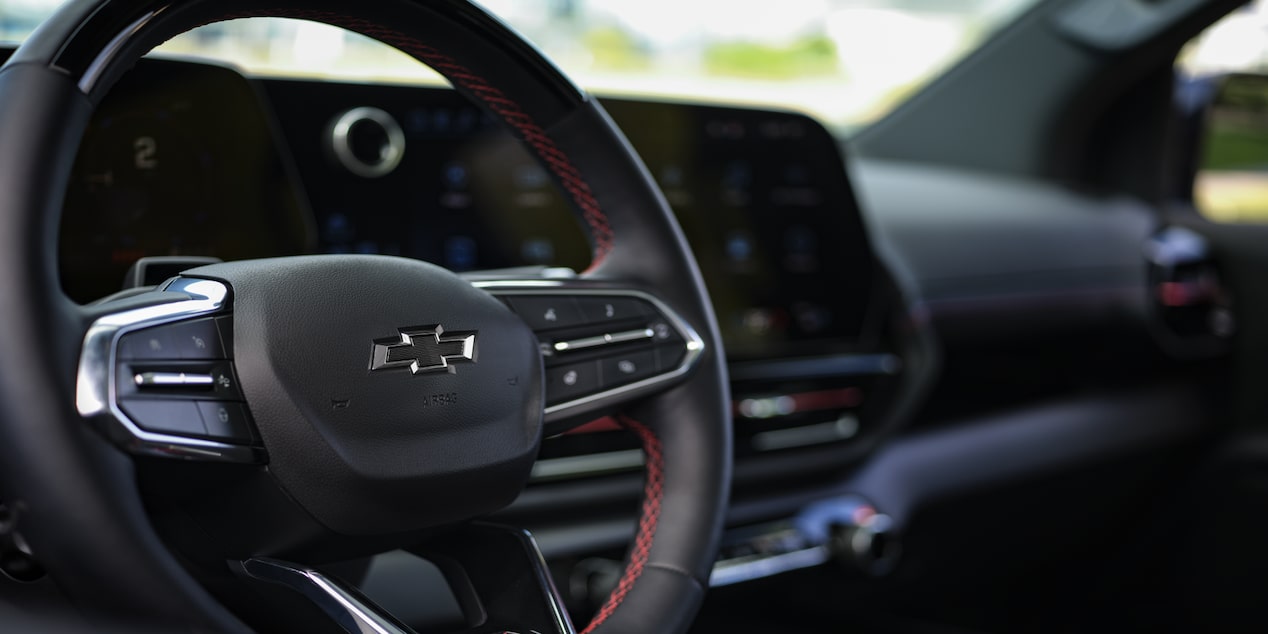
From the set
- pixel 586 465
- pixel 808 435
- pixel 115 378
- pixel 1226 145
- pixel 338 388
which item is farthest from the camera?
pixel 1226 145

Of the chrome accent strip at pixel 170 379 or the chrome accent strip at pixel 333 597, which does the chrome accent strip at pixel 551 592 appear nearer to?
the chrome accent strip at pixel 333 597

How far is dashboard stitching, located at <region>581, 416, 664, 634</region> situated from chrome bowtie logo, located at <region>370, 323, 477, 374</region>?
0.20m

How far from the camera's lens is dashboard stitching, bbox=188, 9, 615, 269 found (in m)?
0.86

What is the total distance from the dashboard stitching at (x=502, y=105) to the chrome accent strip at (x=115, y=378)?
187 millimetres

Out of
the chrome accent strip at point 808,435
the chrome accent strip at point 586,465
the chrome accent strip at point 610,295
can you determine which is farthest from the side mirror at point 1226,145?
the chrome accent strip at point 610,295

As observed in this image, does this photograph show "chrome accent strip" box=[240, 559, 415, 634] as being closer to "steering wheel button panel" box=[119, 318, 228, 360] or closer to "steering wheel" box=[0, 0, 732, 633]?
"steering wheel" box=[0, 0, 732, 633]

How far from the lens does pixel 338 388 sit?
772 mm

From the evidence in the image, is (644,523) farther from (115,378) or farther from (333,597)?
(115,378)

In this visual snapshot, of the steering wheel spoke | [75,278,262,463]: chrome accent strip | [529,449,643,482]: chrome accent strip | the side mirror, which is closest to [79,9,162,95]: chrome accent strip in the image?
[75,278,262,463]: chrome accent strip

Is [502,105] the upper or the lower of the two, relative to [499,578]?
upper

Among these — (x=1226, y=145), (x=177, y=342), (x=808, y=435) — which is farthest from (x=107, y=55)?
(x=1226, y=145)

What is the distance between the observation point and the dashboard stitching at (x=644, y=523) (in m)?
0.89

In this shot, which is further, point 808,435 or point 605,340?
point 808,435

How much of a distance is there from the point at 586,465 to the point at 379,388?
66cm
